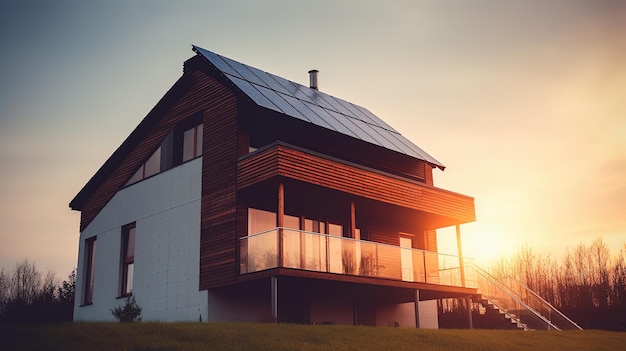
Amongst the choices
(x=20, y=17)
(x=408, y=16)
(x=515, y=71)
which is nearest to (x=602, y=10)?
(x=515, y=71)

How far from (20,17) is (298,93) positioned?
31.7ft

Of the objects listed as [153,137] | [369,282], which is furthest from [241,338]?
[153,137]

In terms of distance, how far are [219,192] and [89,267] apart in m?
8.69

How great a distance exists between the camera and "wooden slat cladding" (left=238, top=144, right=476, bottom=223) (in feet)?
60.6

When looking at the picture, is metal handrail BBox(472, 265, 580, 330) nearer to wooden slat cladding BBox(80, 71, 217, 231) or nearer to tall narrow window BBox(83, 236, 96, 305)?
wooden slat cladding BBox(80, 71, 217, 231)

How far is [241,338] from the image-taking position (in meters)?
13.1

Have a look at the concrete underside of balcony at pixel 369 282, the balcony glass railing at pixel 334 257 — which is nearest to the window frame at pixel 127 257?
the balcony glass railing at pixel 334 257

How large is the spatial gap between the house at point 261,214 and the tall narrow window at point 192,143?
6 centimetres

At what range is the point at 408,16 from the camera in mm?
23672

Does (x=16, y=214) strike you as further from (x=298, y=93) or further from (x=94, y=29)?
(x=298, y=93)

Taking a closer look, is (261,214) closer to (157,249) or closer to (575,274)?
(157,249)

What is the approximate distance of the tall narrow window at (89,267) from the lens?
82.6 feet

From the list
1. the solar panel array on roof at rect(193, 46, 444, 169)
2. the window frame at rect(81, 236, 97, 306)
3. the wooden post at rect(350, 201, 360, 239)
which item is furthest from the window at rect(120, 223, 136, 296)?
the wooden post at rect(350, 201, 360, 239)

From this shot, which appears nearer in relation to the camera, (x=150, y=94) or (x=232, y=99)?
(x=232, y=99)
